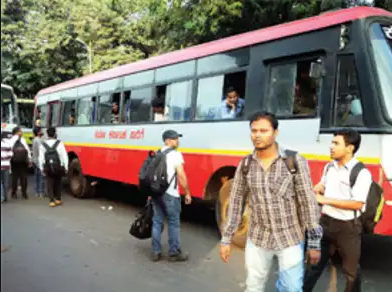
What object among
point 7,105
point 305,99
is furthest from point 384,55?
point 7,105

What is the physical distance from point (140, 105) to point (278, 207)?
5.41 meters

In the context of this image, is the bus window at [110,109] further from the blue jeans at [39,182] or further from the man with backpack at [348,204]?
the man with backpack at [348,204]

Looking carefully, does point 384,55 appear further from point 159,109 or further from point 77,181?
point 77,181

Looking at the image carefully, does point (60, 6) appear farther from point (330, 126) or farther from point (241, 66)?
point (241, 66)

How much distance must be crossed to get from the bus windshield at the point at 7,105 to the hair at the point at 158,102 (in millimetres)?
5828

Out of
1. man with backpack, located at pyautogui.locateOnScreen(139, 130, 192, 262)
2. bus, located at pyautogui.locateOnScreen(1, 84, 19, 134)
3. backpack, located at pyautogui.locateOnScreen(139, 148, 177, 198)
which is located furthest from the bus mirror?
bus, located at pyautogui.locateOnScreen(1, 84, 19, 134)

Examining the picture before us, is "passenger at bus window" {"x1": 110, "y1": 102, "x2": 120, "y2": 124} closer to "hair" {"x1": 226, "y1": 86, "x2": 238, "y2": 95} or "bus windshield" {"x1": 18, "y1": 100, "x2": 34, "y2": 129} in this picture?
"hair" {"x1": 226, "y1": 86, "x2": 238, "y2": 95}

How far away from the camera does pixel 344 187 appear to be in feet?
11.5

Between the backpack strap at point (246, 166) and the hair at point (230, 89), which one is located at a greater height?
the hair at point (230, 89)

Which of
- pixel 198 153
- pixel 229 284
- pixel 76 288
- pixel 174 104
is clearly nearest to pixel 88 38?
pixel 76 288

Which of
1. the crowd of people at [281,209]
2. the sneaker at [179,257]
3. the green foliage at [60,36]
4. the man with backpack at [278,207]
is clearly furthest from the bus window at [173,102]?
the man with backpack at [278,207]

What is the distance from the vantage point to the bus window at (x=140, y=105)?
775 centimetres

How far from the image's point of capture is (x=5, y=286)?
56.0 inches

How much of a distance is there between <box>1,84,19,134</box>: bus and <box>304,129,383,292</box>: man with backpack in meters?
2.49
